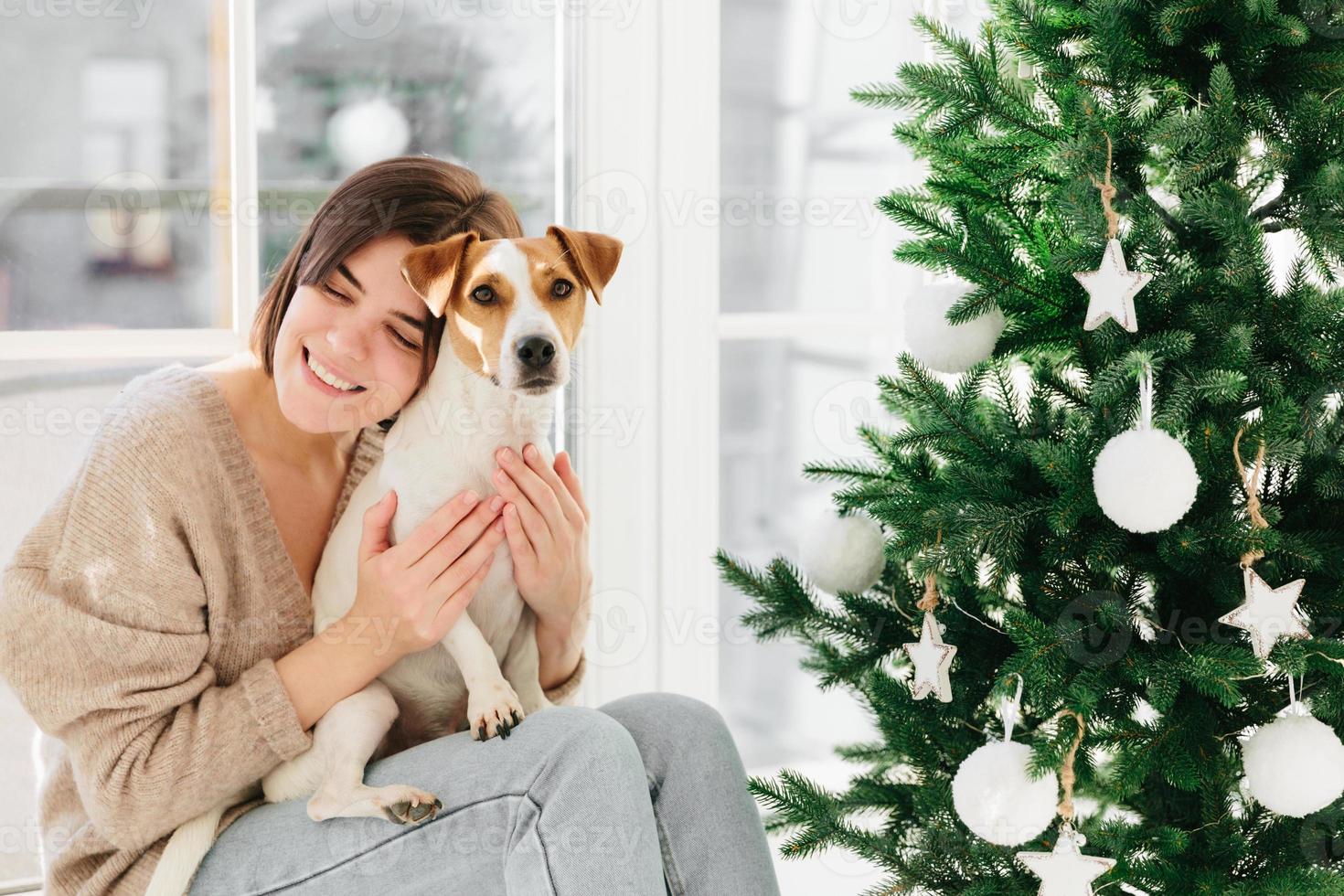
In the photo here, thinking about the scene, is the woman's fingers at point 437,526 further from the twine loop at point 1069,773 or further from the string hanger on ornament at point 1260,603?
the string hanger on ornament at point 1260,603

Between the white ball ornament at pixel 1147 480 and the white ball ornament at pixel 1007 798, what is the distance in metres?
0.27

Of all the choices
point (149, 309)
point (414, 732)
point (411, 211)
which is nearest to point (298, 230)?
point (149, 309)

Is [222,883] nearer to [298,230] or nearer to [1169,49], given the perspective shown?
[298,230]

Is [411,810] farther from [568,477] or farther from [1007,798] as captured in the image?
[1007,798]

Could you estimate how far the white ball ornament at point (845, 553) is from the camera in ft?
4.24

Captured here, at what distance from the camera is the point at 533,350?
119 cm

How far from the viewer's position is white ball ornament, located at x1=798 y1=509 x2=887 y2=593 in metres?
1.29

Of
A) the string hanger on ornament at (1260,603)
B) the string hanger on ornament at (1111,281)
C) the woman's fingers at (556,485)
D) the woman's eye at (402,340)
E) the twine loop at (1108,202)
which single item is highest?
the twine loop at (1108,202)

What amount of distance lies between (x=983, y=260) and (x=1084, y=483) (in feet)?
0.82

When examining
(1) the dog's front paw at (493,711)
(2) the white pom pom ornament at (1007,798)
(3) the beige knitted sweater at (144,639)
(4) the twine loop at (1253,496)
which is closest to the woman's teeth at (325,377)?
(3) the beige knitted sweater at (144,639)

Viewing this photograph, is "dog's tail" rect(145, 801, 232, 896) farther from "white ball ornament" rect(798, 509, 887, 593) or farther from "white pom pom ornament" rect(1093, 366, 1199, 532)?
"white pom pom ornament" rect(1093, 366, 1199, 532)

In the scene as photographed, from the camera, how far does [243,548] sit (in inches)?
48.1

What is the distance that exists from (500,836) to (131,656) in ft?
1.34

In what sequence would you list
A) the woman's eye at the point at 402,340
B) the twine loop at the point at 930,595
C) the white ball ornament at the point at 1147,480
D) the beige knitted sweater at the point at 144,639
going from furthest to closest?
the woman's eye at the point at 402,340, the twine loop at the point at 930,595, the beige knitted sweater at the point at 144,639, the white ball ornament at the point at 1147,480
